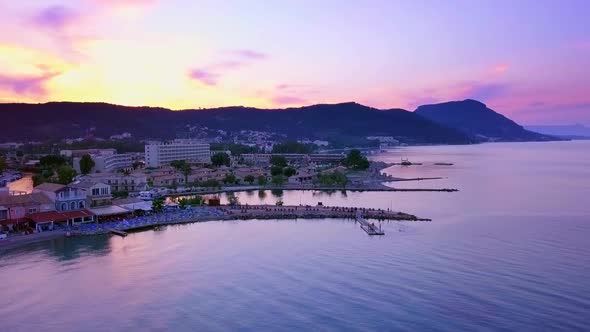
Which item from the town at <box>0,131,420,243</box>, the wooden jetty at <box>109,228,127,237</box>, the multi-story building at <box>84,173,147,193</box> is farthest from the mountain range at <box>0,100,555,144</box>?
the wooden jetty at <box>109,228,127,237</box>

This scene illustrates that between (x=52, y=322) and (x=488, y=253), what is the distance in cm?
1061

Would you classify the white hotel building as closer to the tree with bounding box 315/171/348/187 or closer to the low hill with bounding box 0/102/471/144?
the tree with bounding box 315/171/348/187

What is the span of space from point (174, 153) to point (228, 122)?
73036mm

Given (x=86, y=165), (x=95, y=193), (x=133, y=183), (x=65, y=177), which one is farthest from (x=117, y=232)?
(x=86, y=165)

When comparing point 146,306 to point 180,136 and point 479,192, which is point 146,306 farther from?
point 180,136

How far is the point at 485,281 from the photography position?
10195mm

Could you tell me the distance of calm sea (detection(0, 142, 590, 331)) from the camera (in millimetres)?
8344

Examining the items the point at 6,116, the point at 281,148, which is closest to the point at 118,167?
the point at 281,148

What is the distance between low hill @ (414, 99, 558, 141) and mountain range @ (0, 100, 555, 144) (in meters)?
0.76

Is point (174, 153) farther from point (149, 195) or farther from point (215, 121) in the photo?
point (215, 121)

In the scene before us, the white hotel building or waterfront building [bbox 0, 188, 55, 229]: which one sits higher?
the white hotel building

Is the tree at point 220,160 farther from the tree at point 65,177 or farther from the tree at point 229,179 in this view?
the tree at point 65,177

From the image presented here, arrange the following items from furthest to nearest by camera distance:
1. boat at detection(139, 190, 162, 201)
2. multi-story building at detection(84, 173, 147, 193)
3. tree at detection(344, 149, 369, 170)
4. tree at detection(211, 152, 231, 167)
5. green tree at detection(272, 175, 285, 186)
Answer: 1. tree at detection(211, 152, 231, 167)
2. tree at detection(344, 149, 369, 170)
3. green tree at detection(272, 175, 285, 186)
4. multi-story building at detection(84, 173, 147, 193)
5. boat at detection(139, 190, 162, 201)

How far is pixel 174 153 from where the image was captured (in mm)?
44250
